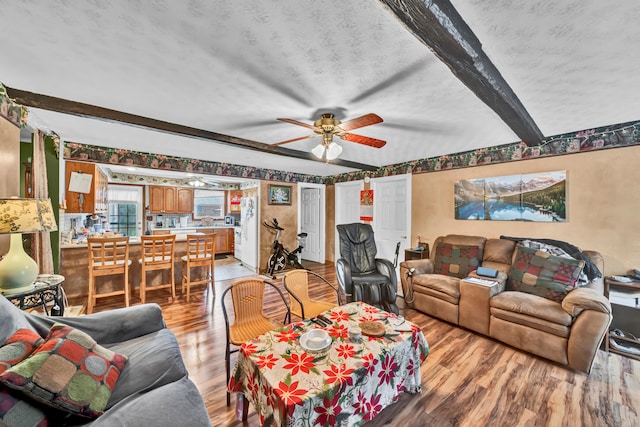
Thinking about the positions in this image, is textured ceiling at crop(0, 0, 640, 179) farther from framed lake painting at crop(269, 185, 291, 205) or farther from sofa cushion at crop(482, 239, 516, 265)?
framed lake painting at crop(269, 185, 291, 205)

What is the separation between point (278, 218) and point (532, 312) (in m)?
4.48

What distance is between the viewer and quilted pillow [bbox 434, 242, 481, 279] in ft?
10.8

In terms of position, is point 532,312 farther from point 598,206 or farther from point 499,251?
point 598,206

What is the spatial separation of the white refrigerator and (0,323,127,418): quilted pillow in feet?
13.4

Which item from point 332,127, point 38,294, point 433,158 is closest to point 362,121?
point 332,127

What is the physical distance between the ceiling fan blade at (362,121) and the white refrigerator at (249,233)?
3.65 meters

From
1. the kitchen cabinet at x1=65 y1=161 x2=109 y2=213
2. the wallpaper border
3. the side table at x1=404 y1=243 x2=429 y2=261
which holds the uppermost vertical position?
the wallpaper border

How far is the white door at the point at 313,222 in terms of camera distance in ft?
20.9

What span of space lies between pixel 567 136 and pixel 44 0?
468 centimetres

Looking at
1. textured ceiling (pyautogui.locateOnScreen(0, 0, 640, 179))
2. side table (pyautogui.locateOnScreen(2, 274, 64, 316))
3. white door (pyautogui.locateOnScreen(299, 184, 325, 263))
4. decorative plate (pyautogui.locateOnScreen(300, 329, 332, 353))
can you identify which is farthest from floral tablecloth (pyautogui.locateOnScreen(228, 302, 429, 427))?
white door (pyautogui.locateOnScreen(299, 184, 325, 263))

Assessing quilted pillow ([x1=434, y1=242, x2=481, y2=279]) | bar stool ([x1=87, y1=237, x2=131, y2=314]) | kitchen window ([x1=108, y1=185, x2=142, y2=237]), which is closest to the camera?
bar stool ([x1=87, y1=237, x2=131, y2=314])

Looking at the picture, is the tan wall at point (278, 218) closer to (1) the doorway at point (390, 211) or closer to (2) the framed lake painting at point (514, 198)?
(1) the doorway at point (390, 211)

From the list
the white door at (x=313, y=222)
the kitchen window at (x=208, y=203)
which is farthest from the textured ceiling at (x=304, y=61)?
the kitchen window at (x=208, y=203)

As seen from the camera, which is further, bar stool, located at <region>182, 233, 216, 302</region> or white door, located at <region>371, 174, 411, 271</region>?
white door, located at <region>371, 174, 411, 271</region>
